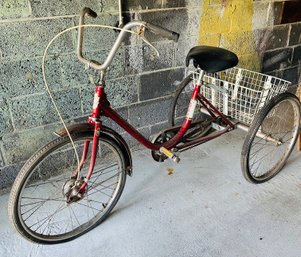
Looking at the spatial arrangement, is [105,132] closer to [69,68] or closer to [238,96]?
[69,68]

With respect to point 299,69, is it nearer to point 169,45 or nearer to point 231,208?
point 169,45

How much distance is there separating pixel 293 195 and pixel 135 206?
3.52 ft

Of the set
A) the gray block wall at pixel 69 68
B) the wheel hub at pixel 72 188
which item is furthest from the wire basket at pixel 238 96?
the wheel hub at pixel 72 188

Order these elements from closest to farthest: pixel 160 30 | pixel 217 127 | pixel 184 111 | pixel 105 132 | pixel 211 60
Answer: pixel 160 30 → pixel 105 132 → pixel 211 60 → pixel 217 127 → pixel 184 111

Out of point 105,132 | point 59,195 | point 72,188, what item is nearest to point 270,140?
point 105,132

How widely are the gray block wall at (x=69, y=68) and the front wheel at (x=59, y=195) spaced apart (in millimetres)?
218

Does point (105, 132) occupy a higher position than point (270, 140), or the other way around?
point (105, 132)

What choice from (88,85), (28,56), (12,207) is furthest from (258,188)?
(28,56)

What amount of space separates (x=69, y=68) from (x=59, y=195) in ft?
2.80

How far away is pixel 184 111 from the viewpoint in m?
2.77

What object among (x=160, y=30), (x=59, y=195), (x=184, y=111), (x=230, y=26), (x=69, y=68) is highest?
(x=160, y=30)

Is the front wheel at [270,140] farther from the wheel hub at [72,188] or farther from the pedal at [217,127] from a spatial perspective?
the wheel hub at [72,188]

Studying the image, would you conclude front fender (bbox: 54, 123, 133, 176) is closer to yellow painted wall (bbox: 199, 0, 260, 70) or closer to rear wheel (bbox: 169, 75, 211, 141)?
rear wheel (bbox: 169, 75, 211, 141)

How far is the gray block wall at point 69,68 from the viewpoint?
186 cm
